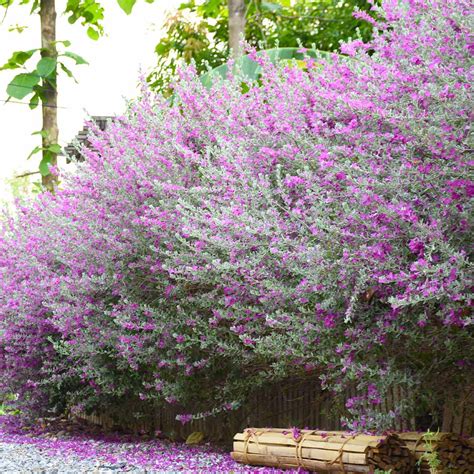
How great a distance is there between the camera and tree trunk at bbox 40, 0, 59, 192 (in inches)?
498

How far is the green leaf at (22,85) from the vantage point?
40.0 feet

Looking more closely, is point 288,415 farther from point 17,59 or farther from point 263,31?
point 263,31

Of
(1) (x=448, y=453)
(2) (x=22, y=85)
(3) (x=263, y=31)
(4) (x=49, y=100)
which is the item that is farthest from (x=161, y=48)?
(1) (x=448, y=453)

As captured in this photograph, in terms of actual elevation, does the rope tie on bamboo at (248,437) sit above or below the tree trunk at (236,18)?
below

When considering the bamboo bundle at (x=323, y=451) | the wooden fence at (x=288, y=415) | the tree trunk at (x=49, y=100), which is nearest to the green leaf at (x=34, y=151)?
the tree trunk at (x=49, y=100)

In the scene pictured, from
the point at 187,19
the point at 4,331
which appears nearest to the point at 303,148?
the point at 4,331

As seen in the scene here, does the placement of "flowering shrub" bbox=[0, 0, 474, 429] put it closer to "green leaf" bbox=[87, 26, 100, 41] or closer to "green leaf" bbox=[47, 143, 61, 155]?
"green leaf" bbox=[47, 143, 61, 155]

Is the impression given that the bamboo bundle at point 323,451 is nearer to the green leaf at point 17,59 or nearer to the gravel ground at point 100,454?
the gravel ground at point 100,454

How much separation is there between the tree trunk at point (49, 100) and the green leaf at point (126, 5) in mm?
1830

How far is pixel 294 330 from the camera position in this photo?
18.6 feet

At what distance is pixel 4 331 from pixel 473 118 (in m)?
6.17

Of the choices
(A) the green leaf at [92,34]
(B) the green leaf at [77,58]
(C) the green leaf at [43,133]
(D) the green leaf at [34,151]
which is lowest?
(D) the green leaf at [34,151]

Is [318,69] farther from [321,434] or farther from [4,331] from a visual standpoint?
[4,331]

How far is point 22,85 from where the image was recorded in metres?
12.3
